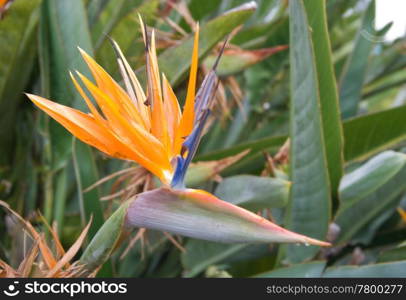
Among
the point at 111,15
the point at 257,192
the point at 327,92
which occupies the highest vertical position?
the point at 111,15

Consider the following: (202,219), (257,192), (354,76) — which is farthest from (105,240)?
(354,76)

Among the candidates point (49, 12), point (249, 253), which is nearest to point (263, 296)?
point (249, 253)

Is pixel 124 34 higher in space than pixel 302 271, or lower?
higher

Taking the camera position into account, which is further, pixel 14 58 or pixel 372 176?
pixel 14 58

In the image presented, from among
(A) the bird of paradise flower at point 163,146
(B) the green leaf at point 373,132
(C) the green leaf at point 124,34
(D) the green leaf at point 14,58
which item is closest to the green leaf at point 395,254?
(B) the green leaf at point 373,132

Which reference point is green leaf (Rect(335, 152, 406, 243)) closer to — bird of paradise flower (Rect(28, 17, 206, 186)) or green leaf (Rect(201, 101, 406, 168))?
green leaf (Rect(201, 101, 406, 168))

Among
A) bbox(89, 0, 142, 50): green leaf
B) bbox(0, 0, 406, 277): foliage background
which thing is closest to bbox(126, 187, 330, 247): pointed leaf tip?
bbox(0, 0, 406, 277): foliage background

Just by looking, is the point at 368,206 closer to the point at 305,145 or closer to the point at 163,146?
the point at 305,145

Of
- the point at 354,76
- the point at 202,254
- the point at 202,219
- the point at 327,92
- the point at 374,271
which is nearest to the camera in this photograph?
the point at 202,219
